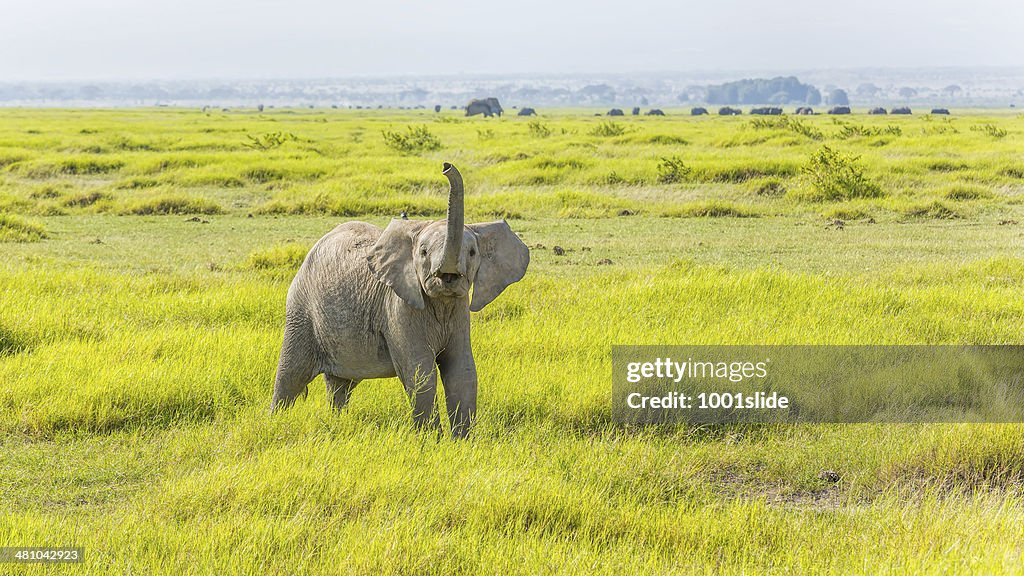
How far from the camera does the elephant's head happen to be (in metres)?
4.87

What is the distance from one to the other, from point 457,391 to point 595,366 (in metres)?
2.17

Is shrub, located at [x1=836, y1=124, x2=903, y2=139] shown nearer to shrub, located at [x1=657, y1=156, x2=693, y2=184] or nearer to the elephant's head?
shrub, located at [x1=657, y1=156, x2=693, y2=184]

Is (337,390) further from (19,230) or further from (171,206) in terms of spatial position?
(171,206)

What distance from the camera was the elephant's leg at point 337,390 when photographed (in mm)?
6293

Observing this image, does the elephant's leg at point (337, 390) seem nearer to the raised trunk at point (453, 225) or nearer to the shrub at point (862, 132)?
the raised trunk at point (453, 225)

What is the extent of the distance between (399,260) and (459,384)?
75cm

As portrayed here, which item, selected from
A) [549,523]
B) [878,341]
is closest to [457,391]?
Result: [549,523]

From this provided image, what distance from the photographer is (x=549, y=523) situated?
4.74 metres

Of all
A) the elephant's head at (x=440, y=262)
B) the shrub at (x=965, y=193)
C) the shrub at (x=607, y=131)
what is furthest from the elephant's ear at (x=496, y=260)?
the shrub at (x=607, y=131)

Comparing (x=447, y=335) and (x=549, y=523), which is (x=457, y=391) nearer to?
(x=447, y=335)

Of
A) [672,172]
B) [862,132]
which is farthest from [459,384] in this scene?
[862,132]

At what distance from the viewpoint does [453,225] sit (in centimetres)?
459

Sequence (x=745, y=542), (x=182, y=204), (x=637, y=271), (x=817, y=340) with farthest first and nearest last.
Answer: (x=182, y=204) → (x=637, y=271) → (x=817, y=340) → (x=745, y=542)

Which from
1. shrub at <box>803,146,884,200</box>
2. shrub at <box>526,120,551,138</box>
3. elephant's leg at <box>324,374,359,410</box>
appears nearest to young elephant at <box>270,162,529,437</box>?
elephant's leg at <box>324,374,359,410</box>
